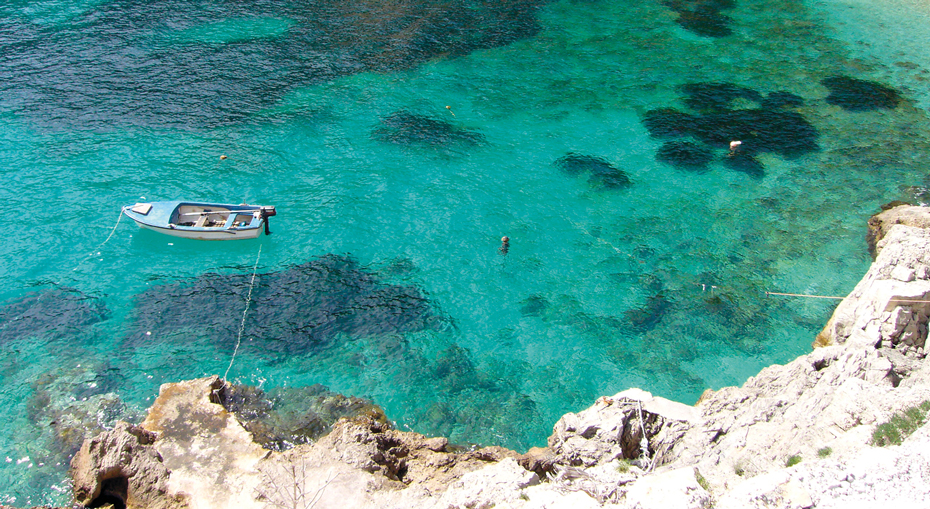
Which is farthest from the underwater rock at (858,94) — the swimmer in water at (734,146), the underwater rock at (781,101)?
the swimmer in water at (734,146)

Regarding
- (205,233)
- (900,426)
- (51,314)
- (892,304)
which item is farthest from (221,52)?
(900,426)

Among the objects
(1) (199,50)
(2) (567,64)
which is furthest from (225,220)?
(2) (567,64)

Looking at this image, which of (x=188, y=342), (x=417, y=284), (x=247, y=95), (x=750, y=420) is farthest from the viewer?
(x=247, y=95)

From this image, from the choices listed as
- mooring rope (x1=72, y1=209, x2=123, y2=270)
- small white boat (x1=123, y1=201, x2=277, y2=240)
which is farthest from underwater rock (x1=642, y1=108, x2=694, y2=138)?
mooring rope (x1=72, y1=209, x2=123, y2=270)

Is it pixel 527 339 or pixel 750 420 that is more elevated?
pixel 750 420

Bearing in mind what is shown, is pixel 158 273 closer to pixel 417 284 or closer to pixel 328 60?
pixel 417 284

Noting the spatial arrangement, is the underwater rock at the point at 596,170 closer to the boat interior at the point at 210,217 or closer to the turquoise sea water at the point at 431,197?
the turquoise sea water at the point at 431,197

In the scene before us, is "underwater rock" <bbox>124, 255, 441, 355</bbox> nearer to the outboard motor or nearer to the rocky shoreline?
the outboard motor
